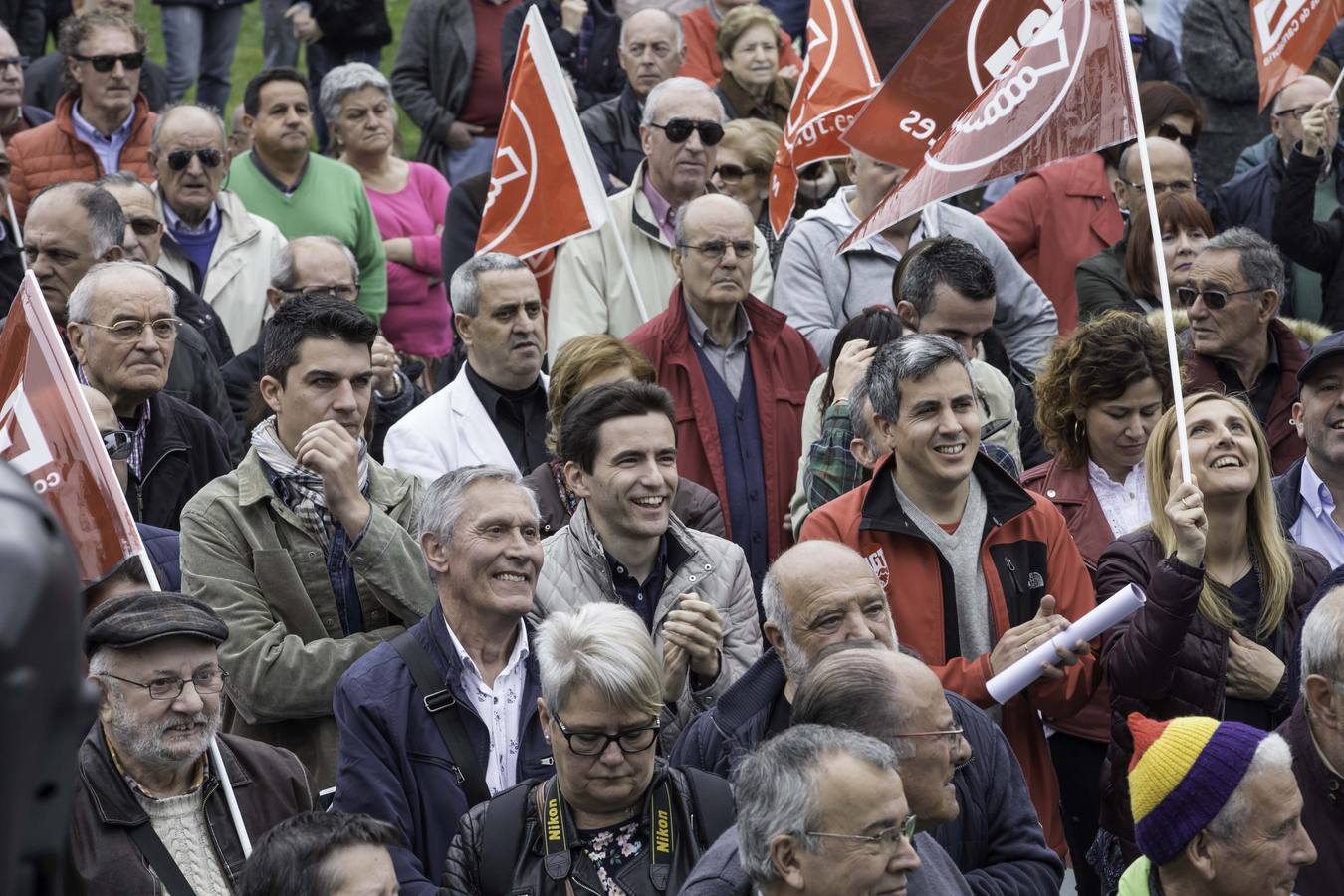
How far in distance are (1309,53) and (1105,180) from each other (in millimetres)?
1195

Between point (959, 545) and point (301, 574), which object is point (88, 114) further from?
point (959, 545)

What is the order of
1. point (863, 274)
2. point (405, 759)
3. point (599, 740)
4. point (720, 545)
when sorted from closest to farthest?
1. point (599, 740)
2. point (405, 759)
3. point (720, 545)
4. point (863, 274)

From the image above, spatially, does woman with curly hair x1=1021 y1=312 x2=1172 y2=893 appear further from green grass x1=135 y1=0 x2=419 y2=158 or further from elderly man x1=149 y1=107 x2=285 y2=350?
green grass x1=135 y1=0 x2=419 y2=158

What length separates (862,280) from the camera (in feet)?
27.0

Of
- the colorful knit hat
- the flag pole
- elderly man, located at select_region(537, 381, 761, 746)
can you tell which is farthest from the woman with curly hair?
the colorful knit hat

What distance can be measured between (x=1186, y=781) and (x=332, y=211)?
6765mm

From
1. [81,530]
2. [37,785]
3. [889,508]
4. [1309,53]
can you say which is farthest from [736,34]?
[37,785]

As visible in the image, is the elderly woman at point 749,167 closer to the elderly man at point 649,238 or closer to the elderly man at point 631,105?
the elderly man at point 649,238

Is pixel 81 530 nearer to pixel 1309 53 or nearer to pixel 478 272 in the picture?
pixel 478 272

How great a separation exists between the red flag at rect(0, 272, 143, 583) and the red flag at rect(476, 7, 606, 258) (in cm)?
308

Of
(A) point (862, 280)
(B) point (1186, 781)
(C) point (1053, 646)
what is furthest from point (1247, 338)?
(B) point (1186, 781)

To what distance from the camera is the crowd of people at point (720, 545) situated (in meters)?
4.27

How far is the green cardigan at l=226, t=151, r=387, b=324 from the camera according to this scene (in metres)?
9.77

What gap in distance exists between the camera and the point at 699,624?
5.20 meters
